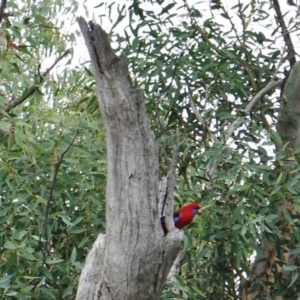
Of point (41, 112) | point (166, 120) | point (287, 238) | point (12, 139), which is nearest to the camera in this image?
point (12, 139)

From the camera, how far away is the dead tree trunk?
5.48 ft

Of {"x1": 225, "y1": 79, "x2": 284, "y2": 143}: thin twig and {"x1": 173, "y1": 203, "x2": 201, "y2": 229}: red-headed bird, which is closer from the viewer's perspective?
{"x1": 173, "y1": 203, "x2": 201, "y2": 229}: red-headed bird

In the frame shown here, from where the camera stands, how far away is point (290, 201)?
2732 millimetres

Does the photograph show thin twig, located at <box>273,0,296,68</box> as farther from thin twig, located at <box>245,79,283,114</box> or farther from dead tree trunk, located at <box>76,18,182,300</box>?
dead tree trunk, located at <box>76,18,182,300</box>

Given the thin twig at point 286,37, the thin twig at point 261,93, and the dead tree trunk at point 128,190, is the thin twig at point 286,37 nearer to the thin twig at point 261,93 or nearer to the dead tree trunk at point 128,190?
the thin twig at point 261,93

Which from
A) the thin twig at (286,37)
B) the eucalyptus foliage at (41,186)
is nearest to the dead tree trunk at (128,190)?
the eucalyptus foliage at (41,186)

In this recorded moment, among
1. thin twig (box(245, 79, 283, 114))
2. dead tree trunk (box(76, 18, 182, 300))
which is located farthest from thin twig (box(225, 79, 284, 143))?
dead tree trunk (box(76, 18, 182, 300))

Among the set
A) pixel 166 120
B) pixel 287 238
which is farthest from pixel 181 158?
pixel 287 238

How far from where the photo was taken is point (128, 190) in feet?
5.58

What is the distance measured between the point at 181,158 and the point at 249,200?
392 mm

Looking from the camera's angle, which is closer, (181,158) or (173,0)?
(181,158)

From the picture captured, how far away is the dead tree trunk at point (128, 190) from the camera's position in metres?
1.67

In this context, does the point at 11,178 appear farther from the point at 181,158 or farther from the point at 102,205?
the point at 181,158

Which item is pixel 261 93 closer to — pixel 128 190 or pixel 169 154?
pixel 169 154
